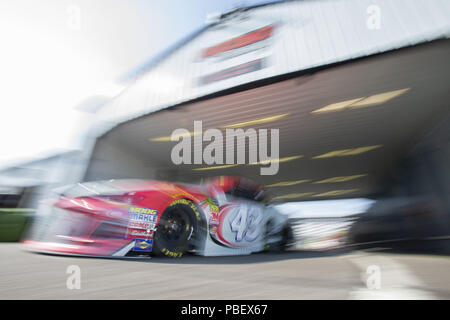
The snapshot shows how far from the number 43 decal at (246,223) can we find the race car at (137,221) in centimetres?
6

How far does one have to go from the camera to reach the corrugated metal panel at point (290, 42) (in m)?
4.62

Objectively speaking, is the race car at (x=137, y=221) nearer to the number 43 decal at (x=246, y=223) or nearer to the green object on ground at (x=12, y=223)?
the number 43 decal at (x=246, y=223)

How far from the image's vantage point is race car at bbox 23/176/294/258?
2.61 meters

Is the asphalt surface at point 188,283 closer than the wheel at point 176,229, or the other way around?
the asphalt surface at point 188,283

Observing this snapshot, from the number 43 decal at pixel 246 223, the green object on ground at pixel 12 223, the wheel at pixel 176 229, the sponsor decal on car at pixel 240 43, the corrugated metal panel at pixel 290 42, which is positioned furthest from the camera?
the sponsor decal on car at pixel 240 43

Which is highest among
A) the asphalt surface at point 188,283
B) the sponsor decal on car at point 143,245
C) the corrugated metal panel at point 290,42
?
the corrugated metal panel at point 290,42

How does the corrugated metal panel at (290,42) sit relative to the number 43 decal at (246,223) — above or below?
above

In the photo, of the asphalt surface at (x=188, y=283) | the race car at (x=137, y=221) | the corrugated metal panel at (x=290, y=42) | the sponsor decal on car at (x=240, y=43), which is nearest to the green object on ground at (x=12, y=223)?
the corrugated metal panel at (x=290, y=42)

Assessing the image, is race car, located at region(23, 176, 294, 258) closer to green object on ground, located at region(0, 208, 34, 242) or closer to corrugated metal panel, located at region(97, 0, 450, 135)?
corrugated metal panel, located at region(97, 0, 450, 135)

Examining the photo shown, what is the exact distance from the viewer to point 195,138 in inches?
387

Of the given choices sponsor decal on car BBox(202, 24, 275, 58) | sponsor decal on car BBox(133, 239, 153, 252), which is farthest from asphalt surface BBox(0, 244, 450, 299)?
sponsor decal on car BBox(202, 24, 275, 58)
